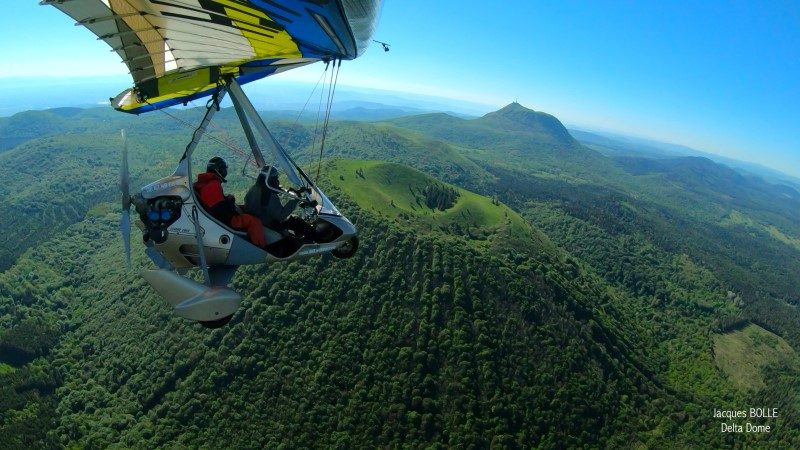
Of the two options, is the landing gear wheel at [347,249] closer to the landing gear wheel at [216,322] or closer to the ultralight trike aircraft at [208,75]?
the ultralight trike aircraft at [208,75]

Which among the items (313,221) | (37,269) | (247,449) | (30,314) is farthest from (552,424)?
(37,269)

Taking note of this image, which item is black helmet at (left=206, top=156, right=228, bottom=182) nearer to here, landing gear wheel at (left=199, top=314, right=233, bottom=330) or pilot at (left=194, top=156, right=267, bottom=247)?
pilot at (left=194, top=156, right=267, bottom=247)

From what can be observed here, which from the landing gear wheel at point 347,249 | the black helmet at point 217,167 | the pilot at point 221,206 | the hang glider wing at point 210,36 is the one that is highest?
the hang glider wing at point 210,36

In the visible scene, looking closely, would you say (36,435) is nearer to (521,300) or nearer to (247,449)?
(247,449)

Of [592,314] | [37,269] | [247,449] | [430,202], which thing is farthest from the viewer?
[430,202]

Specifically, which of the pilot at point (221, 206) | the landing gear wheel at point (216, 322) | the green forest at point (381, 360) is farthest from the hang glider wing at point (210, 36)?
the green forest at point (381, 360)
